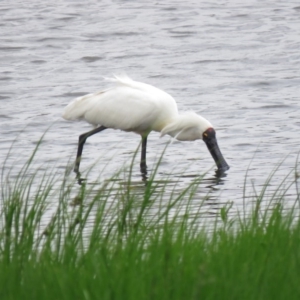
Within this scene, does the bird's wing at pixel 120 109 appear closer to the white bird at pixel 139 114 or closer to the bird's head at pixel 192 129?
the white bird at pixel 139 114

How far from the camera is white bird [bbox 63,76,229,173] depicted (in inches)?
438

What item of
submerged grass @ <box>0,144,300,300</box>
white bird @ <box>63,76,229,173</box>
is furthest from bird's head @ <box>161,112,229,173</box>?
submerged grass @ <box>0,144,300,300</box>

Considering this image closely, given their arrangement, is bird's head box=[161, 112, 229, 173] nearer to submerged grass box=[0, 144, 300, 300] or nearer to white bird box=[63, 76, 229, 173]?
white bird box=[63, 76, 229, 173]

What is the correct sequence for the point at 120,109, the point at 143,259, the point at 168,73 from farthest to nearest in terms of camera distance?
the point at 168,73
the point at 120,109
the point at 143,259

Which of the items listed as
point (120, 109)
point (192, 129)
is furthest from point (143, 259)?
point (120, 109)

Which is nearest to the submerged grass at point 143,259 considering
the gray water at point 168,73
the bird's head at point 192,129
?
the gray water at point 168,73

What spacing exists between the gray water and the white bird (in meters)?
0.28

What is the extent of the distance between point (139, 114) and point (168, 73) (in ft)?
19.3

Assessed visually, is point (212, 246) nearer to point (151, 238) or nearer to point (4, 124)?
point (151, 238)

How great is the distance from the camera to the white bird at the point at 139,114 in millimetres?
11125

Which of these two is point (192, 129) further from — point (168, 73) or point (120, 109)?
point (168, 73)

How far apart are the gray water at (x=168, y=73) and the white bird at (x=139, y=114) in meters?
0.28

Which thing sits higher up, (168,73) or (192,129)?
(192,129)

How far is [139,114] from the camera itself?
36.7ft
